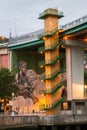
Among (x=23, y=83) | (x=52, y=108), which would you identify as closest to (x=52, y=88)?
(x=52, y=108)

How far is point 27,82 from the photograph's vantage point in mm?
108250

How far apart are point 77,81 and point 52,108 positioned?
27.9ft

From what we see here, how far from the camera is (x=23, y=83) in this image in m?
107

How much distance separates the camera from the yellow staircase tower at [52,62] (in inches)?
3324

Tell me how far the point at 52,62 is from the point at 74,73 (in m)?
5.63

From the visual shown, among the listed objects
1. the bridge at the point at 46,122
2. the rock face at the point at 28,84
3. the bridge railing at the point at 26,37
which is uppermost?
the bridge railing at the point at 26,37

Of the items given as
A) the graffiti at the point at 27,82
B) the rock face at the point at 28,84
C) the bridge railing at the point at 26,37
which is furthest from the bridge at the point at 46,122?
the graffiti at the point at 27,82

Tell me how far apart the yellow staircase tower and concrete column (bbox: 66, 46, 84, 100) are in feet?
7.80

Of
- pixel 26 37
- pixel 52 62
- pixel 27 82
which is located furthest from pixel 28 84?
pixel 52 62

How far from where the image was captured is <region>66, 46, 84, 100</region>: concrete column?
8488 centimetres

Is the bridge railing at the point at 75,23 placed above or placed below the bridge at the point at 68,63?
above

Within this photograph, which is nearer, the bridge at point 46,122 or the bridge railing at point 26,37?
the bridge at point 46,122

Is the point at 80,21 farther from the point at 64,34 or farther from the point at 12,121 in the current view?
the point at 12,121

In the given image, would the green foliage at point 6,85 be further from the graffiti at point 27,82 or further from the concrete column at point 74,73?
the graffiti at point 27,82
